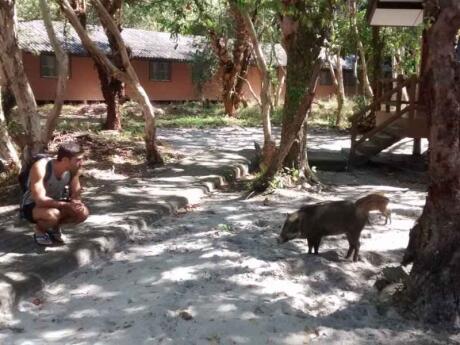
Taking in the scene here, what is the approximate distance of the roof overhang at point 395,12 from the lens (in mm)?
11461

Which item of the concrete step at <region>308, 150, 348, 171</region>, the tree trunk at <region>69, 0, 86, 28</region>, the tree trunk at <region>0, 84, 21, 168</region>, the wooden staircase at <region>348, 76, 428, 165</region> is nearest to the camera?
the tree trunk at <region>0, 84, 21, 168</region>

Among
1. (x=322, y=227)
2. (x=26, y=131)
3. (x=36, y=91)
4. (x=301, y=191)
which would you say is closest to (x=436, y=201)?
(x=322, y=227)

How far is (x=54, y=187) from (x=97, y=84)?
24.4 m

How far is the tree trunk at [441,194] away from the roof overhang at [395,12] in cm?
710

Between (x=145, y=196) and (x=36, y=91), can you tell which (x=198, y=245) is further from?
(x=36, y=91)

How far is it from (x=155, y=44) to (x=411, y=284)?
28.9 metres

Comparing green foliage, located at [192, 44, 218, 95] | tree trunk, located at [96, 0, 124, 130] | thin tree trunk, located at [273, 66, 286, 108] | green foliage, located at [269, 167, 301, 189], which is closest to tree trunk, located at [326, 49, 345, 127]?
thin tree trunk, located at [273, 66, 286, 108]

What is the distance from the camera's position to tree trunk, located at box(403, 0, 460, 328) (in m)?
4.28

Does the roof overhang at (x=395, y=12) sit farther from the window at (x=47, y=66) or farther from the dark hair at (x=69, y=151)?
the window at (x=47, y=66)

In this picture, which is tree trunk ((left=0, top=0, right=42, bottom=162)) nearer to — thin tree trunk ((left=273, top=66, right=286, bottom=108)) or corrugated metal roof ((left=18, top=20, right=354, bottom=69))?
corrugated metal roof ((left=18, top=20, right=354, bottom=69))

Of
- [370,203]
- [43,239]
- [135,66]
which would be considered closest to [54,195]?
[43,239]

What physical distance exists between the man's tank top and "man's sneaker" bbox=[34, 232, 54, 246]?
0.40 m

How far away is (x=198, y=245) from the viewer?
641 centimetres

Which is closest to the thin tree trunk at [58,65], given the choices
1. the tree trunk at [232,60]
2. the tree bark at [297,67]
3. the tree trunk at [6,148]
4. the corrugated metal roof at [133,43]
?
the tree trunk at [6,148]
